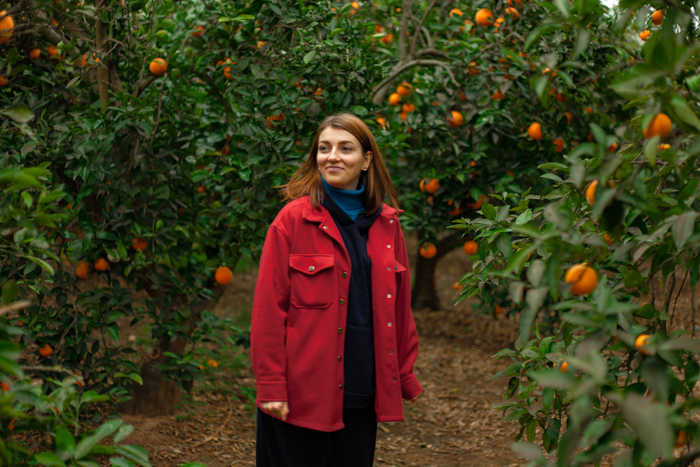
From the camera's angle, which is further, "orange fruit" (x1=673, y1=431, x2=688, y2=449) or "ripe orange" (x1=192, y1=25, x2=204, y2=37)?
"ripe orange" (x1=192, y1=25, x2=204, y2=37)

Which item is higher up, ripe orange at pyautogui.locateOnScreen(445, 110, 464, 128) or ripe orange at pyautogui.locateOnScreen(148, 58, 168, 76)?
ripe orange at pyautogui.locateOnScreen(148, 58, 168, 76)

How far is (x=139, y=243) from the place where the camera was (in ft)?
8.73

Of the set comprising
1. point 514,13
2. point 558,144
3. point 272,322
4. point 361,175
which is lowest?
point 272,322

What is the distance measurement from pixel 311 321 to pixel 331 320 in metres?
0.06

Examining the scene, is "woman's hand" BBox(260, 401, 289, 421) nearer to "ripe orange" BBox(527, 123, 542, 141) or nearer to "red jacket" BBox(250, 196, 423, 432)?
"red jacket" BBox(250, 196, 423, 432)

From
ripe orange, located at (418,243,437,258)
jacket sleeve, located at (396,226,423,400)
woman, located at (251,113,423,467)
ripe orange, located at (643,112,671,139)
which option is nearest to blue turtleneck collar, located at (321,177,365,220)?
woman, located at (251,113,423,467)

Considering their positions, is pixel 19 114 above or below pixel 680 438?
above

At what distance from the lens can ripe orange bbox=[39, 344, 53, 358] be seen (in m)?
Result: 2.44

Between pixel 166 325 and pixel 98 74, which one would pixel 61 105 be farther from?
pixel 166 325

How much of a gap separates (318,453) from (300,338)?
1.30ft

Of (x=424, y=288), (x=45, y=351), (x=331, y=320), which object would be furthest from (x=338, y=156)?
(x=424, y=288)

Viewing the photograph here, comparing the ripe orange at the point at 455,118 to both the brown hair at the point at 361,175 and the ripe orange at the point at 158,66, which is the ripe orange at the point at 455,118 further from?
the ripe orange at the point at 158,66

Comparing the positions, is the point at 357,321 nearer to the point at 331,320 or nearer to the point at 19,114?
the point at 331,320

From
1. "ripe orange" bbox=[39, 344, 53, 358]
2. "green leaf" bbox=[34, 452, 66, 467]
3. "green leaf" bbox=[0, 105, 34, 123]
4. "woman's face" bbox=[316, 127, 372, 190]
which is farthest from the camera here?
"ripe orange" bbox=[39, 344, 53, 358]
